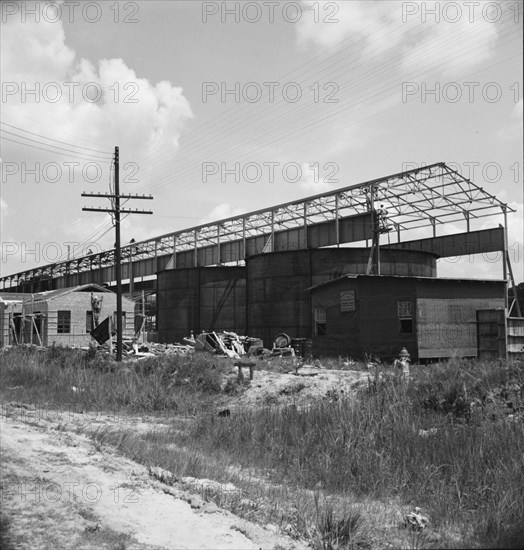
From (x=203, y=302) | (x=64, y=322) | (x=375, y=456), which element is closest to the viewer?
(x=375, y=456)

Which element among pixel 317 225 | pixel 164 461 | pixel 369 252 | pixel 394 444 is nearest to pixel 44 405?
pixel 164 461

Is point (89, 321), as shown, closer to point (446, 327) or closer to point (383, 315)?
point (383, 315)

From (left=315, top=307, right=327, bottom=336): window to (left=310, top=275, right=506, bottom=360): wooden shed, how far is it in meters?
2.20

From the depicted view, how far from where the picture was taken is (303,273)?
32375mm

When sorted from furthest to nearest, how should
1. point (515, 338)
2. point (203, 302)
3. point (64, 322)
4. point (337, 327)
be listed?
point (203, 302), point (64, 322), point (337, 327), point (515, 338)

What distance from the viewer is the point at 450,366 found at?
45.7ft

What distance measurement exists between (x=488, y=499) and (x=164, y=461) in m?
4.21

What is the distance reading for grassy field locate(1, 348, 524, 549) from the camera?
6059 mm

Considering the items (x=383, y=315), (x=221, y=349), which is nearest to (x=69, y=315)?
(x=221, y=349)

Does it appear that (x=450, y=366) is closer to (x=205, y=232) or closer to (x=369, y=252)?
(x=369, y=252)

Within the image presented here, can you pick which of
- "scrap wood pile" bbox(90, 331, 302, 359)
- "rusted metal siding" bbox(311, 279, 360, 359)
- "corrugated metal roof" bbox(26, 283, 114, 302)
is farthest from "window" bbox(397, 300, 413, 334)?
"corrugated metal roof" bbox(26, 283, 114, 302)

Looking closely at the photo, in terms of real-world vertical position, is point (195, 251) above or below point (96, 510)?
above

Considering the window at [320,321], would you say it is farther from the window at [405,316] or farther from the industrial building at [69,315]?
the industrial building at [69,315]

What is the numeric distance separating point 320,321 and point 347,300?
8.99 feet
